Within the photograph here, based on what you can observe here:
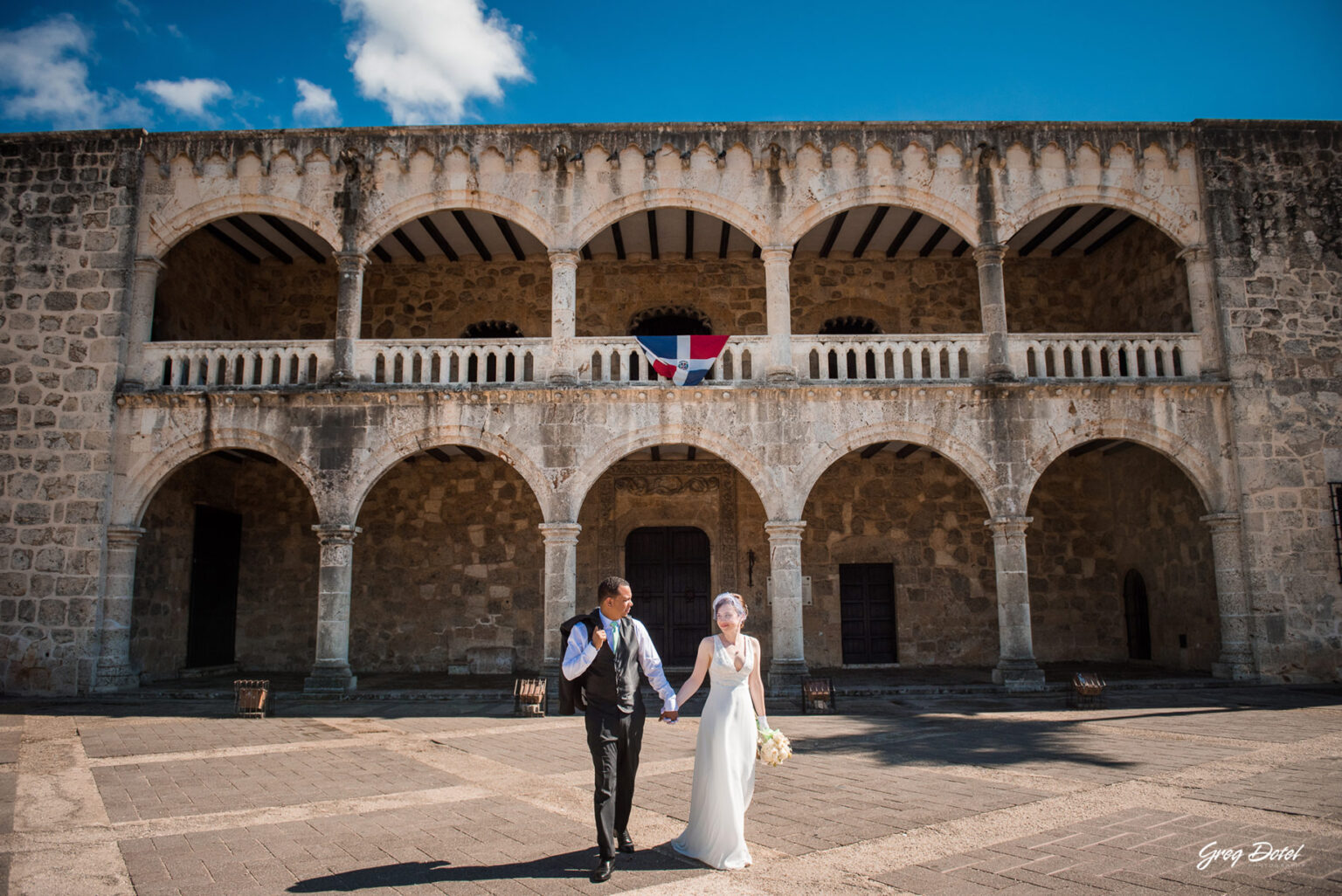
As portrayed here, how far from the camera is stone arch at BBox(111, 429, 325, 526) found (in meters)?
12.1

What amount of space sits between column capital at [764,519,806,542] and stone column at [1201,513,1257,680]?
18.6 feet

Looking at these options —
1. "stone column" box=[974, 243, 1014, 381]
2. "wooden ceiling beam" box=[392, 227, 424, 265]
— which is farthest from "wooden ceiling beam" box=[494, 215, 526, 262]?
"stone column" box=[974, 243, 1014, 381]

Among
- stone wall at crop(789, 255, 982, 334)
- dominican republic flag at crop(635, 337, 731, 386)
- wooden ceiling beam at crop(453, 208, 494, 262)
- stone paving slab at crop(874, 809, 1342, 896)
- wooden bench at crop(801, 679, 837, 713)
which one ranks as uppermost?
wooden ceiling beam at crop(453, 208, 494, 262)

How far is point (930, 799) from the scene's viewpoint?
222 inches

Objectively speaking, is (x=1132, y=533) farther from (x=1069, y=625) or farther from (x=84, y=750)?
(x=84, y=750)

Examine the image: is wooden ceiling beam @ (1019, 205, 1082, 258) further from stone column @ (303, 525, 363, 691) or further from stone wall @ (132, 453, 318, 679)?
stone wall @ (132, 453, 318, 679)

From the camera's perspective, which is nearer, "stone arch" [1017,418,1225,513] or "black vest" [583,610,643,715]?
"black vest" [583,610,643,715]

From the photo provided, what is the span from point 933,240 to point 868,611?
255 inches

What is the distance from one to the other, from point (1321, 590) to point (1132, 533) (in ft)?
10.4

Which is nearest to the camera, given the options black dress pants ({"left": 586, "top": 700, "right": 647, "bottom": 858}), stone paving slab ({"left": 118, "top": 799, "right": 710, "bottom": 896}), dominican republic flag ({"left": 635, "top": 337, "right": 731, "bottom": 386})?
stone paving slab ({"left": 118, "top": 799, "right": 710, "bottom": 896})

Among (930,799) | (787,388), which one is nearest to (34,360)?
(787,388)

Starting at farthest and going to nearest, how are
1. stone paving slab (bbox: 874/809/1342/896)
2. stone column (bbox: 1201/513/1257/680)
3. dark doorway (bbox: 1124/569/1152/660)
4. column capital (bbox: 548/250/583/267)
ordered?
dark doorway (bbox: 1124/569/1152/660) → column capital (bbox: 548/250/583/267) → stone column (bbox: 1201/513/1257/680) → stone paving slab (bbox: 874/809/1342/896)

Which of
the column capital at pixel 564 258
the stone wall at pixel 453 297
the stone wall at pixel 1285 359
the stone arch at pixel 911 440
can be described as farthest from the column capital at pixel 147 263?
the stone wall at pixel 1285 359

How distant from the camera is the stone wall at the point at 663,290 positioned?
51.2 feet
